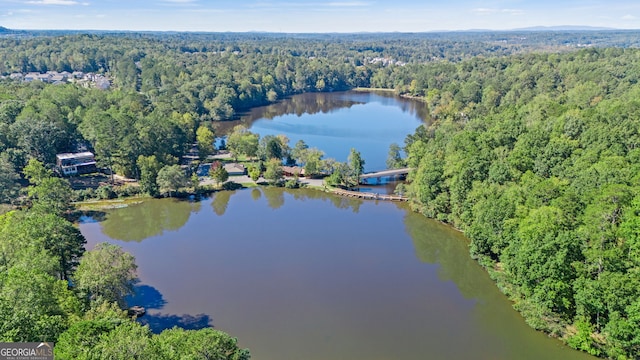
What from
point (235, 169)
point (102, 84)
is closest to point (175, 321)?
point (235, 169)

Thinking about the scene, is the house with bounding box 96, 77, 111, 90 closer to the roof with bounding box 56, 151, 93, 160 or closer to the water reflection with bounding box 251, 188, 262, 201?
the roof with bounding box 56, 151, 93, 160

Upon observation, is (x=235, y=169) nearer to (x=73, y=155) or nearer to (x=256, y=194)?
(x=256, y=194)

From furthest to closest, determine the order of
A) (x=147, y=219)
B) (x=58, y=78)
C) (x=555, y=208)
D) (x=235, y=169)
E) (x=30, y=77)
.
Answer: (x=58, y=78) → (x=30, y=77) → (x=235, y=169) → (x=147, y=219) → (x=555, y=208)

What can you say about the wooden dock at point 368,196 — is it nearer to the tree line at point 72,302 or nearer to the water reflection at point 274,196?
the water reflection at point 274,196

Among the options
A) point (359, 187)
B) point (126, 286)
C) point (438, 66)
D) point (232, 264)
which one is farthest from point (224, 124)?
point (438, 66)

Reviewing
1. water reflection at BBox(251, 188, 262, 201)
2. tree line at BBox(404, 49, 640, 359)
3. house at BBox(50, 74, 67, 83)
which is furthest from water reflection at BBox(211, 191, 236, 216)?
house at BBox(50, 74, 67, 83)

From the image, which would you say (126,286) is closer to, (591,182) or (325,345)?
(325,345)
